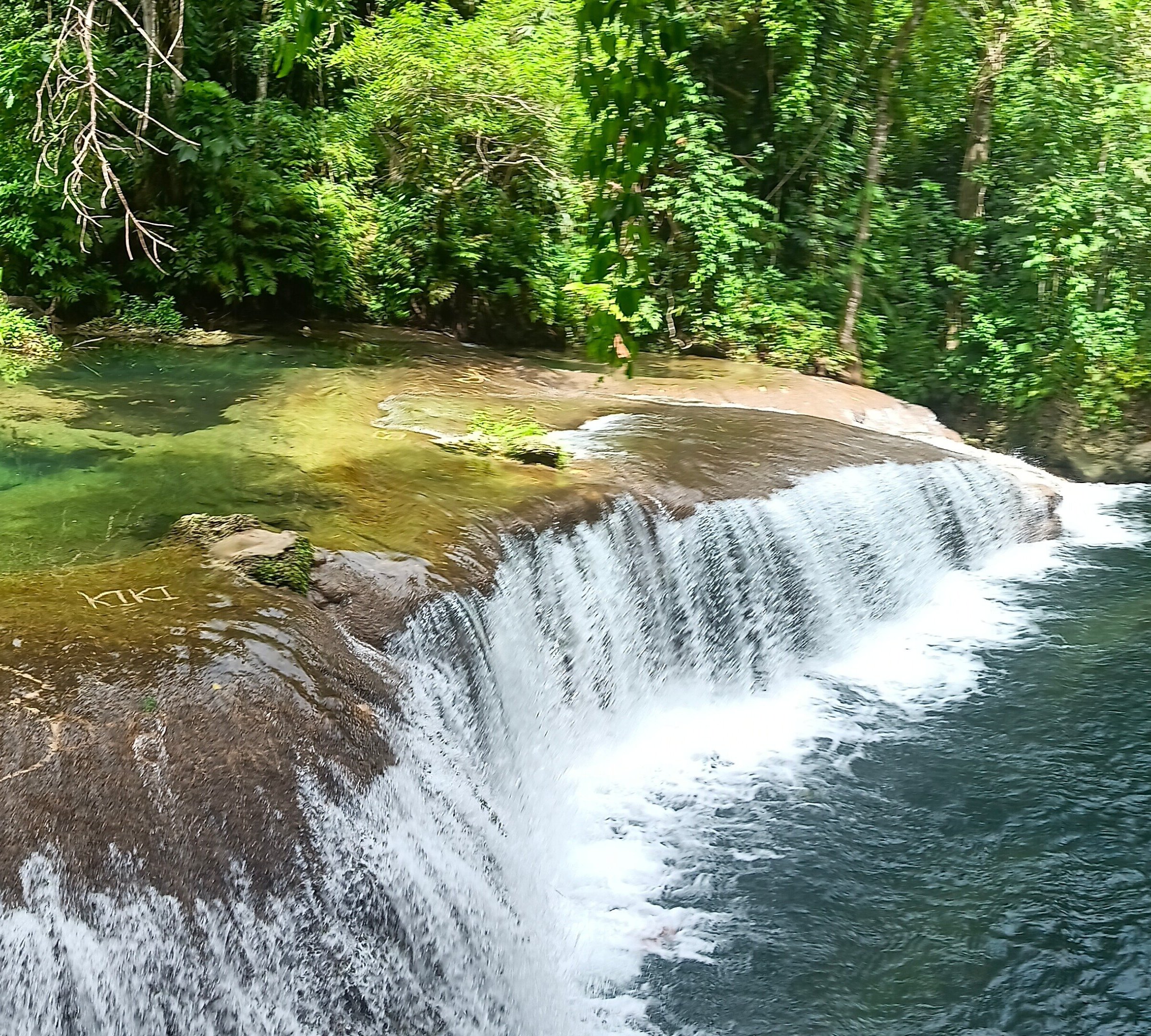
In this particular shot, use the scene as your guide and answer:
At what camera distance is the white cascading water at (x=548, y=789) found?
9.95 feet

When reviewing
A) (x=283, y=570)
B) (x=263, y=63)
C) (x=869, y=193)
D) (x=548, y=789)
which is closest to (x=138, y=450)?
(x=283, y=570)

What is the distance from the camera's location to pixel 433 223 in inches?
421

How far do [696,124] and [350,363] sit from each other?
5.66 meters

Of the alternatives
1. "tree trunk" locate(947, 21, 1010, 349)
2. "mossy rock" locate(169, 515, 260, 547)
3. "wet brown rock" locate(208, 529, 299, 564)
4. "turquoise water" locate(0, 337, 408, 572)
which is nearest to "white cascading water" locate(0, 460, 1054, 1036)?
"wet brown rock" locate(208, 529, 299, 564)

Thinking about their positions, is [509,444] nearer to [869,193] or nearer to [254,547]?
[254,547]

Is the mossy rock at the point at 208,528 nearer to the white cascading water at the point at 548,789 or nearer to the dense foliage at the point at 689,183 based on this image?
the white cascading water at the point at 548,789

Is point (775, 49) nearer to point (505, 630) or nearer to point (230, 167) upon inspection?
point (230, 167)

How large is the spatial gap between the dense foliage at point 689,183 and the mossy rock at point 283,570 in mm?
5262

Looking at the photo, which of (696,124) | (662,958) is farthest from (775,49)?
(662,958)

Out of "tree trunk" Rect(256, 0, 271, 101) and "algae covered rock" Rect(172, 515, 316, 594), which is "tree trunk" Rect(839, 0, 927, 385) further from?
"algae covered rock" Rect(172, 515, 316, 594)

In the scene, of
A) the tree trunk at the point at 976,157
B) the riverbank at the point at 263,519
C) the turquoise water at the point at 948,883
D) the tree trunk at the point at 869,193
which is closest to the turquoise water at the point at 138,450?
the riverbank at the point at 263,519

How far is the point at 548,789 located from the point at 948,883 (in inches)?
72.8

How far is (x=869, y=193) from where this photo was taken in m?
12.6

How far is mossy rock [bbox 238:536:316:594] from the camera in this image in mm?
4406
